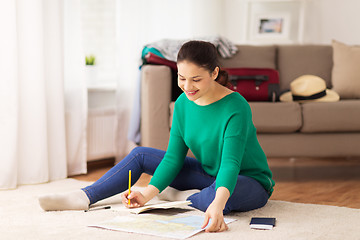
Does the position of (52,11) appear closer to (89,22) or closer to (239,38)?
(89,22)

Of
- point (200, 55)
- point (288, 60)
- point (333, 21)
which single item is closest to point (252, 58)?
point (288, 60)

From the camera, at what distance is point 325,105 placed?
9.33 ft

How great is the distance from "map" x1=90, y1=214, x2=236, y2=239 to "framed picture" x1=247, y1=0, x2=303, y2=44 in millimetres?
2820

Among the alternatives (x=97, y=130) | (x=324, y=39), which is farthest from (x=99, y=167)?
(x=324, y=39)

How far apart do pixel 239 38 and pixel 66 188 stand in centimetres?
248

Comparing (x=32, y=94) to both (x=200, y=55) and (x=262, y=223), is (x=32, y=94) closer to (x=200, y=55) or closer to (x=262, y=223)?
(x=200, y=55)

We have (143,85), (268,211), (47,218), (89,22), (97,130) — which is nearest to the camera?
(47,218)

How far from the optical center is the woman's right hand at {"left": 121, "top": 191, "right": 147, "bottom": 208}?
1855 mm

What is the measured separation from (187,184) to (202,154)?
0.20 metres

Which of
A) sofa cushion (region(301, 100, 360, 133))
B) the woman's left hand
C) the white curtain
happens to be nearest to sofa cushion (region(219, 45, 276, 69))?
sofa cushion (region(301, 100, 360, 133))

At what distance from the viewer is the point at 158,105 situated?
9.57 feet

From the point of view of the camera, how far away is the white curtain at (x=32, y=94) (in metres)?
2.61

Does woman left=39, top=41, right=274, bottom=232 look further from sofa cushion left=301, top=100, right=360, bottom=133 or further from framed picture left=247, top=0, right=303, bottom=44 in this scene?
framed picture left=247, top=0, right=303, bottom=44

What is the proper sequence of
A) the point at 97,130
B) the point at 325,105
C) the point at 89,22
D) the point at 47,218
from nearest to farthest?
the point at 47,218 → the point at 325,105 → the point at 97,130 → the point at 89,22
